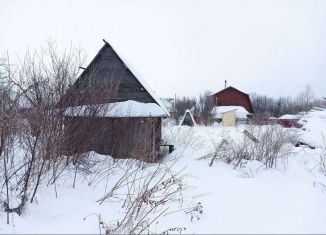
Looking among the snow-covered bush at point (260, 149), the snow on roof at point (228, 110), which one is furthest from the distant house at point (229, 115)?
the snow-covered bush at point (260, 149)

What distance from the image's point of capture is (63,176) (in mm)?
7191

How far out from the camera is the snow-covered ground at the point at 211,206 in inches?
203

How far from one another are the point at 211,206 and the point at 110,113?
14.9 feet

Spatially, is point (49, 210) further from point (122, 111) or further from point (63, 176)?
point (122, 111)

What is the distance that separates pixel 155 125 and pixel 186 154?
181 cm

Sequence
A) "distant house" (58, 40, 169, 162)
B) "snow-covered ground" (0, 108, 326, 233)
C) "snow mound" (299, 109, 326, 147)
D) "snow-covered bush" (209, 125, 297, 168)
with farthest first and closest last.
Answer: "snow mound" (299, 109, 326, 147)
"snow-covered bush" (209, 125, 297, 168)
"distant house" (58, 40, 169, 162)
"snow-covered ground" (0, 108, 326, 233)

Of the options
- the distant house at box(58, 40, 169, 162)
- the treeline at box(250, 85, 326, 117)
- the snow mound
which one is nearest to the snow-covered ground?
the distant house at box(58, 40, 169, 162)

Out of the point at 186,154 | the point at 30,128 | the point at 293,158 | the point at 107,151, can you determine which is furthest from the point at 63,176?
the point at 293,158

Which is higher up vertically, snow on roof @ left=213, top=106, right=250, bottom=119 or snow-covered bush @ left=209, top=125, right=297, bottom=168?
snow on roof @ left=213, top=106, right=250, bottom=119

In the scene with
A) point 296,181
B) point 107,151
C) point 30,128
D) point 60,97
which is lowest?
point 296,181

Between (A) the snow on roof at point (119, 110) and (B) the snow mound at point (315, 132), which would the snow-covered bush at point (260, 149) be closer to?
(A) the snow on roof at point (119, 110)

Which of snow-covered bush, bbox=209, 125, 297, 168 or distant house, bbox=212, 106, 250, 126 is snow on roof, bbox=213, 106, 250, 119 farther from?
snow-covered bush, bbox=209, 125, 297, 168

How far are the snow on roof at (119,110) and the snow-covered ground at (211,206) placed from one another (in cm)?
128

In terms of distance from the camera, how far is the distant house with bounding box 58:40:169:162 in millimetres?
7969
